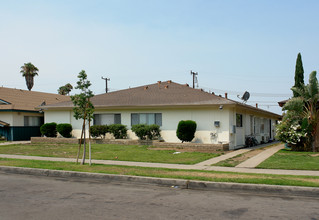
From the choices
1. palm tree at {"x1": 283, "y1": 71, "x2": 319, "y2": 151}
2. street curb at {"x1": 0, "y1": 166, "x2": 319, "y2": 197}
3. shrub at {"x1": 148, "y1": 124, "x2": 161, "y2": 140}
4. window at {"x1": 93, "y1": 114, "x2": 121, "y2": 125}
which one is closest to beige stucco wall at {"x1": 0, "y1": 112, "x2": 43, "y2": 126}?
window at {"x1": 93, "y1": 114, "x2": 121, "y2": 125}

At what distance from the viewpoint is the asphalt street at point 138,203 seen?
621cm

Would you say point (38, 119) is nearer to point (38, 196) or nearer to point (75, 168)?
point (75, 168)

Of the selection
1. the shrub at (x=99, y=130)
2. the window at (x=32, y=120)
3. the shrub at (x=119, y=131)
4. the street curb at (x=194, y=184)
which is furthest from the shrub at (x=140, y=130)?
the window at (x=32, y=120)

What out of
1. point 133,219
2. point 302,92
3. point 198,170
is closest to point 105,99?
point 302,92

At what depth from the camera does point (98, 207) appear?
22.2 ft

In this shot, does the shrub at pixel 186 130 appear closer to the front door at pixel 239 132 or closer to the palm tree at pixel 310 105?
the front door at pixel 239 132

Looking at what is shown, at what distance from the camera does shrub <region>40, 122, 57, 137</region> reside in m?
25.5

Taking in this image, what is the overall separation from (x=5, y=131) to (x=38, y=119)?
3273 millimetres

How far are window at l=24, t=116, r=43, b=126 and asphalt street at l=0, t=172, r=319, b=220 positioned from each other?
2046 cm

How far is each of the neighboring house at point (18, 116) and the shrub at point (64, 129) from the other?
12.0 feet

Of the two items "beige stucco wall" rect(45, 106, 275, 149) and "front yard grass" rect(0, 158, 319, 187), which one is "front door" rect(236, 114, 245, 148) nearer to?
"beige stucco wall" rect(45, 106, 275, 149)

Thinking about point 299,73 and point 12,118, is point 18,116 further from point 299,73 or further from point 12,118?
point 299,73

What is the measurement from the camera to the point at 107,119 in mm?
24562

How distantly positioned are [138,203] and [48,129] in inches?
788
